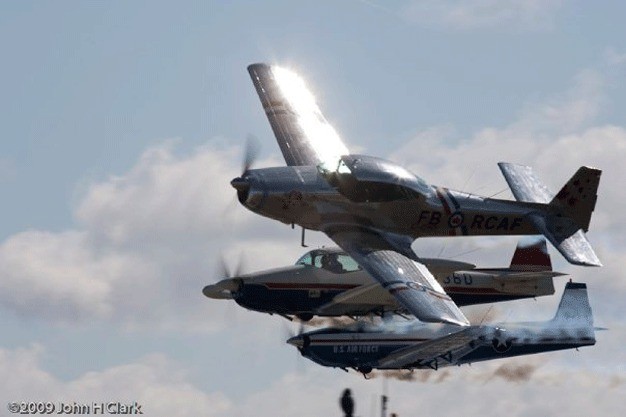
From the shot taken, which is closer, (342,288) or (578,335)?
(342,288)

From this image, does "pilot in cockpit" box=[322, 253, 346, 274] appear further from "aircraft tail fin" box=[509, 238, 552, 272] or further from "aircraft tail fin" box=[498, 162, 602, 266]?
"aircraft tail fin" box=[509, 238, 552, 272]

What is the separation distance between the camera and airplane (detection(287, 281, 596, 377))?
5569cm

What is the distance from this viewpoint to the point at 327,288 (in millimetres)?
54750

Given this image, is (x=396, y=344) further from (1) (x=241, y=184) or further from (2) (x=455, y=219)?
(1) (x=241, y=184)

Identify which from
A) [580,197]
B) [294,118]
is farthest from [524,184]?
[294,118]

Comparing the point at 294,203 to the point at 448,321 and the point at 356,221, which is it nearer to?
the point at 356,221

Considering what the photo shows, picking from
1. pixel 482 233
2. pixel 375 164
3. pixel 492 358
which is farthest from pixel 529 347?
pixel 375 164

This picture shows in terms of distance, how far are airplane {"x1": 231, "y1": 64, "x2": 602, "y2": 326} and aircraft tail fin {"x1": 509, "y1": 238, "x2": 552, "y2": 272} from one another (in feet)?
14.3

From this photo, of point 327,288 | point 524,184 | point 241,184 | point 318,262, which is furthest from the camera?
point 524,184

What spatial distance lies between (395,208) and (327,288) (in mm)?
3528

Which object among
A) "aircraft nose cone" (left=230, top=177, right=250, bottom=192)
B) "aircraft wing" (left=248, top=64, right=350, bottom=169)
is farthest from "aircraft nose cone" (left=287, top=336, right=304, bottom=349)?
"aircraft nose cone" (left=230, top=177, right=250, bottom=192)

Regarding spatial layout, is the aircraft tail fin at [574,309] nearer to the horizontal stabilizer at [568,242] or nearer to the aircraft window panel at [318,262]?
the horizontal stabilizer at [568,242]

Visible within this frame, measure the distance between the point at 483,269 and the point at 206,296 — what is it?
9.63 meters

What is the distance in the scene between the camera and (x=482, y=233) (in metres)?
54.9
